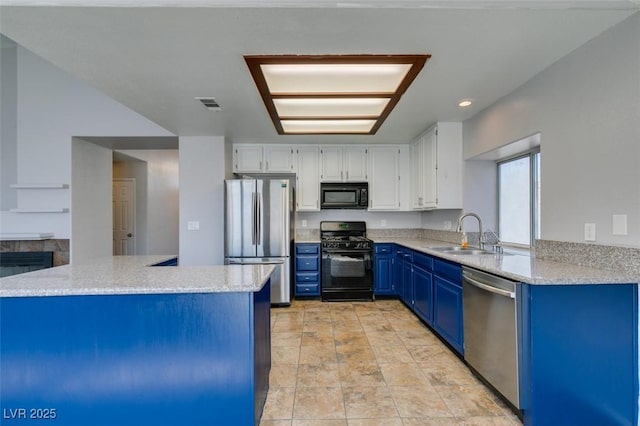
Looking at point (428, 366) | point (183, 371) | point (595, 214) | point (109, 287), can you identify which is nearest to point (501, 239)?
point (595, 214)

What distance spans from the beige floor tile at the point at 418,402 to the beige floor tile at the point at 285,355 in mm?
854

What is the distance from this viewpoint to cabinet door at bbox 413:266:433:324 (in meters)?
3.11

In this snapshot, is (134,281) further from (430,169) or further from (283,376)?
(430,169)

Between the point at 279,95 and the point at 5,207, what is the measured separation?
4.00m

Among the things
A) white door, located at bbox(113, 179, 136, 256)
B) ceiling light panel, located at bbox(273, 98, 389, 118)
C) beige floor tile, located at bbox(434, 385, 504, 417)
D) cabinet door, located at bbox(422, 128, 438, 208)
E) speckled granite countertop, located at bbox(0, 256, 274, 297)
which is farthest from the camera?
white door, located at bbox(113, 179, 136, 256)

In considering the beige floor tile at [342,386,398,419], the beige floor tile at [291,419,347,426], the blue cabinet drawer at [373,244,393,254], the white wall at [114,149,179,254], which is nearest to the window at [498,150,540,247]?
the blue cabinet drawer at [373,244,393,254]

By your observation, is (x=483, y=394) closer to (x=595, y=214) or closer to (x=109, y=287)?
(x=595, y=214)

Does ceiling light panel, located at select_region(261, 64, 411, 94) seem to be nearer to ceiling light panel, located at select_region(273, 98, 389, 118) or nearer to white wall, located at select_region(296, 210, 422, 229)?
ceiling light panel, located at select_region(273, 98, 389, 118)

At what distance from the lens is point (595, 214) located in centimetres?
192

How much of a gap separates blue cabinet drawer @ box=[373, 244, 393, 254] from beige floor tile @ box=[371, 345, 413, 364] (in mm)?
1668

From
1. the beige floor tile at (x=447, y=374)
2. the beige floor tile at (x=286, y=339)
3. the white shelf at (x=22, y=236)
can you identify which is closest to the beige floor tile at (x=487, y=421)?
the beige floor tile at (x=447, y=374)

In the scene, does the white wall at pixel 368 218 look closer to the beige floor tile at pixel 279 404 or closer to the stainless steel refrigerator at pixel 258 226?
the stainless steel refrigerator at pixel 258 226

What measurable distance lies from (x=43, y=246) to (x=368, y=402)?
4.38 m

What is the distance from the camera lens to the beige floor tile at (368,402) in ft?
6.18
